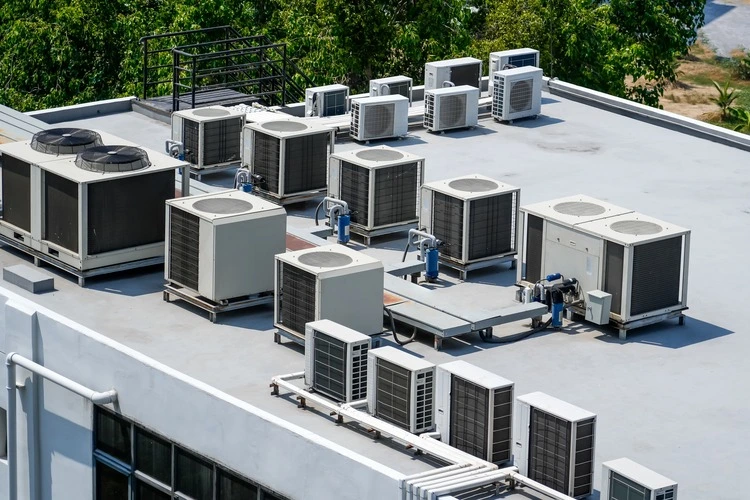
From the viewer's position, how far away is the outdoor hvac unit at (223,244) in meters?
21.4

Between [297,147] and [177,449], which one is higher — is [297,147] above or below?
above

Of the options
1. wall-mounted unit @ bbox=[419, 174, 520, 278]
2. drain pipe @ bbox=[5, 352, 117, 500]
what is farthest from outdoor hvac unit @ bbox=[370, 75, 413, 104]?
drain pipe @ bbox=[5, 352, 117, 500]

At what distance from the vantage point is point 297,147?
26.9 metres

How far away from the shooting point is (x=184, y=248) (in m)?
21.9

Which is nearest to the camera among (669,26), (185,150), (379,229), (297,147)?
(379,229)

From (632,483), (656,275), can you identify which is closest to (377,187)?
(656,275)

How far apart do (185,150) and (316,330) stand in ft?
35.7

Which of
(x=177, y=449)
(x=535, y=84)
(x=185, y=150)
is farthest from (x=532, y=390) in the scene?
(x=535, y=84)

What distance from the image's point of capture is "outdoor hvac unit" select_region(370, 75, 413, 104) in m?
33.4

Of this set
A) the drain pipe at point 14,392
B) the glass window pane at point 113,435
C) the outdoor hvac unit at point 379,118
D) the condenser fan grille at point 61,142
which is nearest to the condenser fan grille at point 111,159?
the condenser fan grille at point 61,142

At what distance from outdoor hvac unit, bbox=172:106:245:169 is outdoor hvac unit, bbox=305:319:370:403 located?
33.6ft

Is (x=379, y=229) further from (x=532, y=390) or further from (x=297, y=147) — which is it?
(x=532, y=390)

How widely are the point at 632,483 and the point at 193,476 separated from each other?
5562 millimetres

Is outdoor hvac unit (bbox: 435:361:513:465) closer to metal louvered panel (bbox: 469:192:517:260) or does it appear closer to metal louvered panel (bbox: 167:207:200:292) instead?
metal louvered panel (bbox: 167:207:200:292)
